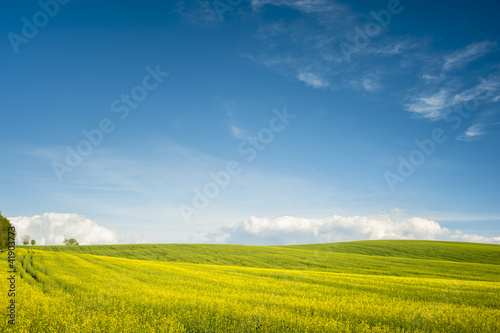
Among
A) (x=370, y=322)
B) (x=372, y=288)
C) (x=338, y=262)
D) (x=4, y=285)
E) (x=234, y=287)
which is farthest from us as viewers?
(x=338, y=262)

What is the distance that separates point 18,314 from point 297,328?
30.8ft

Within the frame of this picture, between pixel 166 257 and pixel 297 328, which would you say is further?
pixel 166 257

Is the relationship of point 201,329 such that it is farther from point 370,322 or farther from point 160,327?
point 370,322

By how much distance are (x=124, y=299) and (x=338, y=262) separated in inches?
1384

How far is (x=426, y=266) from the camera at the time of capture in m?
39.2

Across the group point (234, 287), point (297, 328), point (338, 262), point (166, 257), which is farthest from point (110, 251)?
point (297, 328)

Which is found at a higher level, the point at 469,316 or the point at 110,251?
the point at 469,316

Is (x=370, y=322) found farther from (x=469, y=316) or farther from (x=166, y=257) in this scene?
(x=166, y=257)

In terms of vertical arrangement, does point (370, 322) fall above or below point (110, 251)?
above

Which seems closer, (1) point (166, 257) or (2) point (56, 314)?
(2) point (56, 314)

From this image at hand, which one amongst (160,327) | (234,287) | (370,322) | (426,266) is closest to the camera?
(160,327)

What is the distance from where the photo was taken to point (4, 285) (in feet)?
50.2

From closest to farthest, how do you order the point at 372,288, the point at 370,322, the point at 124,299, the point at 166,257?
the point at 370,322 → the point at 124,299 → the point at 372,288 → the point at 166,257

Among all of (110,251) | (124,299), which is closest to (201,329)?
(124,299)
